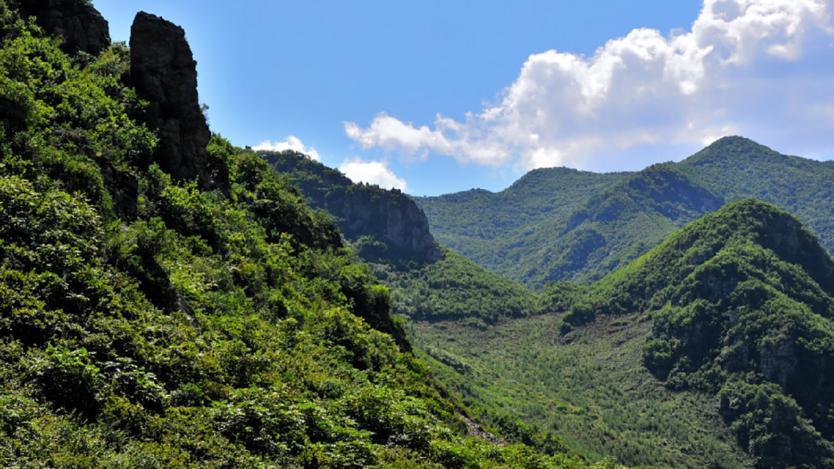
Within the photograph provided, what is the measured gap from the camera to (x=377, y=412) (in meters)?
15.4

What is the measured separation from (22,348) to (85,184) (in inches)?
293

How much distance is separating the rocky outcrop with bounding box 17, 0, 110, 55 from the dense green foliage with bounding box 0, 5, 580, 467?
2.02 m

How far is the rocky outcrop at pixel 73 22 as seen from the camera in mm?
26344

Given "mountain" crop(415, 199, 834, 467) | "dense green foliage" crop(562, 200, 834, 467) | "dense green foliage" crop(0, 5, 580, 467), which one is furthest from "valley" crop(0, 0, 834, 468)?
"dense green foliage" crop(562, 200, 834, 467)

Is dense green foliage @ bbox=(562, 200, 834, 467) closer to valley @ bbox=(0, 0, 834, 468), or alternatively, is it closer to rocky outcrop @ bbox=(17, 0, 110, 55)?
valley @ bbox=(0, 0, 834, 468)

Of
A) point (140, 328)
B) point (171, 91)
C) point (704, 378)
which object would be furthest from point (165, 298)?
point (704, 378)

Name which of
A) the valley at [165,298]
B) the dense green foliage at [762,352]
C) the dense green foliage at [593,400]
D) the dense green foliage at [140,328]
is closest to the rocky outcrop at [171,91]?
the valley at [165,298]

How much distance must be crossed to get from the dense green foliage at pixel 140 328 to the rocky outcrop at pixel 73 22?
202 centimetres

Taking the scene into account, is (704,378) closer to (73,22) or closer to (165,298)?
(73,22)

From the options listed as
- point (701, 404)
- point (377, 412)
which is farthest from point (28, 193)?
point (701, 404)

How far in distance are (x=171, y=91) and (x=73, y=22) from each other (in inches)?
259

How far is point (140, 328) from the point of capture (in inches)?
470

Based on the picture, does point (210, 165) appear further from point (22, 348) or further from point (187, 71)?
point (22, 348)

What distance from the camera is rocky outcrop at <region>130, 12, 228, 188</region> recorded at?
2596cm
